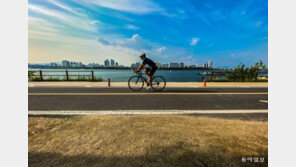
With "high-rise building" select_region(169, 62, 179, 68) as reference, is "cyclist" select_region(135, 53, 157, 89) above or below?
below

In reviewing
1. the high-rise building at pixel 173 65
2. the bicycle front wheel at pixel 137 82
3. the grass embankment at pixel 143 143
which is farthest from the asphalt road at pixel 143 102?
the high-rise building at pixel 173 65

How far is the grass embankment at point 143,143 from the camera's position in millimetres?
1810

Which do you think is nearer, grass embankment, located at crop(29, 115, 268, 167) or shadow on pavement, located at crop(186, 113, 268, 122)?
grass embankment, located at crop(29, 115, 268, 167)

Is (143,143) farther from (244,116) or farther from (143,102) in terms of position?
(244,116)

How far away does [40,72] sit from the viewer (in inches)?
551

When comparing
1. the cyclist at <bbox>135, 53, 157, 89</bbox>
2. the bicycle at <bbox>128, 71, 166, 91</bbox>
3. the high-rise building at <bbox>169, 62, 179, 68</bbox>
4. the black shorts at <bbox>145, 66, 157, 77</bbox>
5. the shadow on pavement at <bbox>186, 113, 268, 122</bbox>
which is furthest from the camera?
the high-rise building at <bbox>169, 62, 179, 68</bbox>

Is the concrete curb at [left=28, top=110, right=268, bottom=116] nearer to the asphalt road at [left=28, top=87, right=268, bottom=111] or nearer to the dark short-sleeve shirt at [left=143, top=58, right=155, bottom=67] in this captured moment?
the asphalt road at [left=28, top=87, right=268, bottom=111]

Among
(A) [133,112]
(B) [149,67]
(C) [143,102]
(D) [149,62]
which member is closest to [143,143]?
(A) [133,112]

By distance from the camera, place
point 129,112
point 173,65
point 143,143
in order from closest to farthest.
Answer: point 143,143 < point 129,112 < point 173,65

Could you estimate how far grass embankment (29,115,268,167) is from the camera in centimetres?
181

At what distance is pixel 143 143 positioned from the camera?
2.21 meters

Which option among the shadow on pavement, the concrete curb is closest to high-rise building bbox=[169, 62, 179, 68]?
the concrete curb

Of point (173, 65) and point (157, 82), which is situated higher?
point (173, 65)

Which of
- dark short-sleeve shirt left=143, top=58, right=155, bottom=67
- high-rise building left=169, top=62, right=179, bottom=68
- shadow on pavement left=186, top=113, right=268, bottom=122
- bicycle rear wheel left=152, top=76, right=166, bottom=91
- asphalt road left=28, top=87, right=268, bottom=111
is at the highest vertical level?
high-rise building left=169, top=62, right=179, bottom=68
